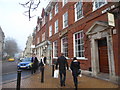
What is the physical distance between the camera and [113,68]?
6.57 metres

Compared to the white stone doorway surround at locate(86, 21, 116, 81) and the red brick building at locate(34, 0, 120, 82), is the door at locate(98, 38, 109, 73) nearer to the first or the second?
the red brick building at locate(34, 0, 120, 82)

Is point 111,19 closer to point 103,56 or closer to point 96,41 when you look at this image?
point 96,41

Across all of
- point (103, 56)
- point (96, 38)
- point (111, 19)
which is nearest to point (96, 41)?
point (96, 38)

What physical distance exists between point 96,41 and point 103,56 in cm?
130

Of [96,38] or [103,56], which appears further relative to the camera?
[96,38]

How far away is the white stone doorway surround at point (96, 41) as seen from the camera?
683 cm

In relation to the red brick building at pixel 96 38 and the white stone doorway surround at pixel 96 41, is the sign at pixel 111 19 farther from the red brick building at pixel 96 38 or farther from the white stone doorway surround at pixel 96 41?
the white stone doorway surround at pixel 96 41

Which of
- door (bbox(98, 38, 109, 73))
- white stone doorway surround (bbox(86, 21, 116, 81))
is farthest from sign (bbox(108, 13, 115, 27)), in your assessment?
door (bbox(98, 38, 109, 73))

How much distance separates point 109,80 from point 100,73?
4.23 feet

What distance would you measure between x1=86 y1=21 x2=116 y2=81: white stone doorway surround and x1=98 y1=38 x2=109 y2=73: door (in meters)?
0.25

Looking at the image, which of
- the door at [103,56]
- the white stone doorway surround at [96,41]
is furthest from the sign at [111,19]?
the door at [103,56]

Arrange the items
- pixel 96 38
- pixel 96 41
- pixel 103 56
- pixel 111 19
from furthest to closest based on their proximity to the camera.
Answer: pixel 96 41 → pixel 96 38 → pixel 103 56 → pixel 111 19

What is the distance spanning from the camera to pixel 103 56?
7.81 m

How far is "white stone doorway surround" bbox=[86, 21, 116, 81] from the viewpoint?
269 inches
